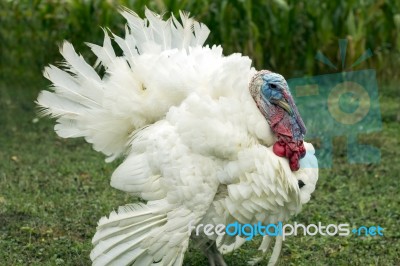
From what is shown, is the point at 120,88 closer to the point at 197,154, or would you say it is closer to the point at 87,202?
the point at 197,154

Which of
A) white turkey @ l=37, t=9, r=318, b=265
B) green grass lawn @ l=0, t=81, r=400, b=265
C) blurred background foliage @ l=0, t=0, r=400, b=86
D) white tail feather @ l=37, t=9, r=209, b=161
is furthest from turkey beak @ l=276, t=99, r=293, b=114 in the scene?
blurred background foliage @ l=0, t=0, r=400, b=86

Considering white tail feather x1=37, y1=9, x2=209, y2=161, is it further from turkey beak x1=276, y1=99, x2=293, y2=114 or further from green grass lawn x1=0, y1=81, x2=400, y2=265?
green grass lawn x1=0, y1=81, x2=400, y2=265

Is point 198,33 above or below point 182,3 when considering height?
above

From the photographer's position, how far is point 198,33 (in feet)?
17.1

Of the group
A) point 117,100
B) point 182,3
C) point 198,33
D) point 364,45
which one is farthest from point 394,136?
point 117,100

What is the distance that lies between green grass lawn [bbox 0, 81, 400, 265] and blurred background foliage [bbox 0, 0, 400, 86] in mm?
1602

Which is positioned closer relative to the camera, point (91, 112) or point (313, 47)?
point (91, 112)

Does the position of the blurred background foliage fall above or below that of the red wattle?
below

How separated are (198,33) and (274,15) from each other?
475 cm

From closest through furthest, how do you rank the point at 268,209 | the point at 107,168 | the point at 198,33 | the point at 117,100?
the point at 268,209 → the point at 117,100 → the point at 198,33 → the point at 107,168

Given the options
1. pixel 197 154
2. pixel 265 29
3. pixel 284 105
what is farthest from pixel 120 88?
pixel 265 29

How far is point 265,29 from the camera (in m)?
9.91

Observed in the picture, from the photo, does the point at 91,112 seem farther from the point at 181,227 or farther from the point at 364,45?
the point at 364,45

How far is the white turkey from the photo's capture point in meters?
4.19
